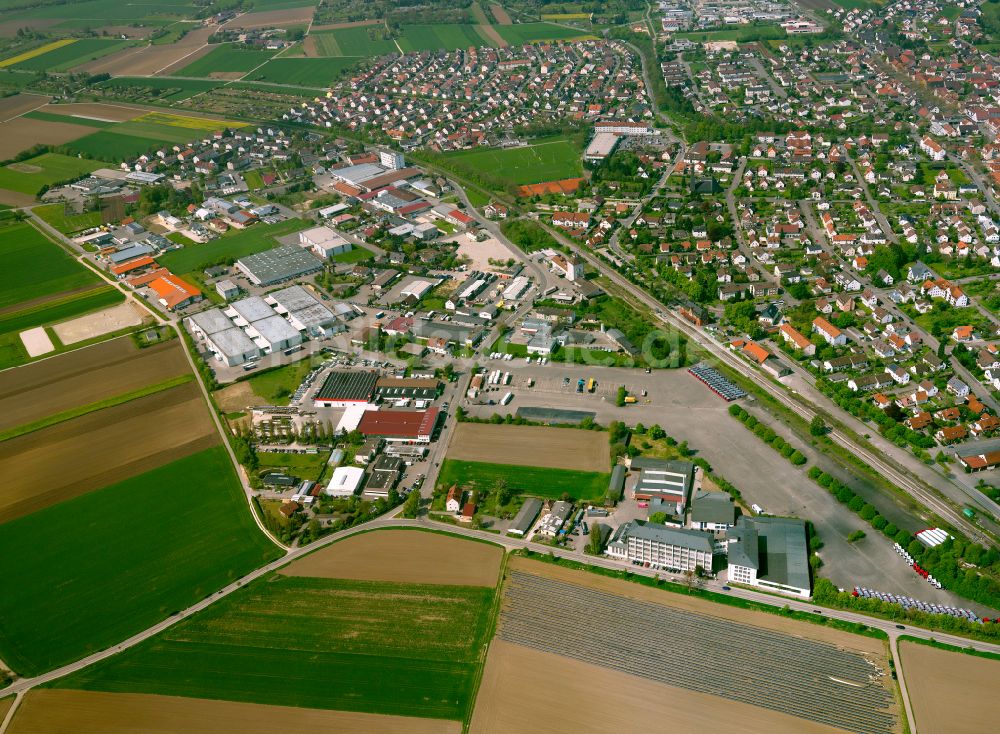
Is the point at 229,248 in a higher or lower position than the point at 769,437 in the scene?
lower

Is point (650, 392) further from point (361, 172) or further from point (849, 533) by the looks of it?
point (361, 172)

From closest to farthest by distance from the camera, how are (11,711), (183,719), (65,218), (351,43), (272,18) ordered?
(183,719) → (11,711) → (65,218) → (351,43) → (272,18)

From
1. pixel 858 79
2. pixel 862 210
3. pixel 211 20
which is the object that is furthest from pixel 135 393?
pixel 211 20

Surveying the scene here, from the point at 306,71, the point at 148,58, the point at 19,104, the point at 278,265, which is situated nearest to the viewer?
the point at 278,265

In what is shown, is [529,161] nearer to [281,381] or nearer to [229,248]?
[229,248]

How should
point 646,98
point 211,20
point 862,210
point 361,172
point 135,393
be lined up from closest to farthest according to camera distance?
point 135,393 < point 862,210 < point 361,172 < point 646,98 < point 211,20

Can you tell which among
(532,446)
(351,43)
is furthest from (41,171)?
(532,446)
